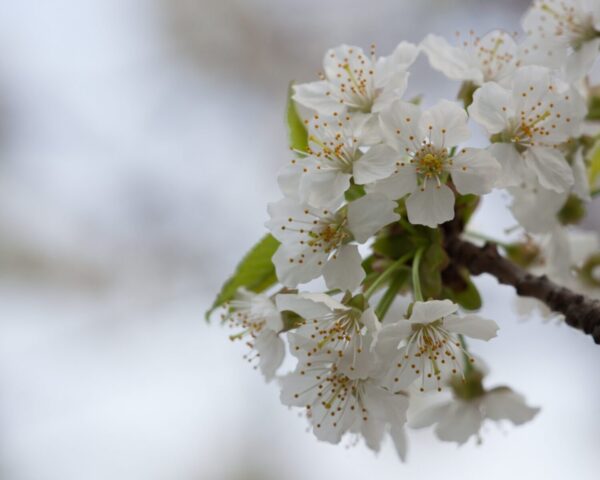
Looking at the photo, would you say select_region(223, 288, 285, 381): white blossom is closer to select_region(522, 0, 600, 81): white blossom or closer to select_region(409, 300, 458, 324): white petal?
select_region(409, 300, 458, 324): white petal

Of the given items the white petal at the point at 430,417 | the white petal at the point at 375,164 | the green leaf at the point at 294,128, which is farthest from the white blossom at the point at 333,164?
the white petal at the point at 430,417

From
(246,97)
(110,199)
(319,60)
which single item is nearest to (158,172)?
(110,199)

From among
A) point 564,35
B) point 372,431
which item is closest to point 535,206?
point 564,35

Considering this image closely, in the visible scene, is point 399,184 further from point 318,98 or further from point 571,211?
point 571,211

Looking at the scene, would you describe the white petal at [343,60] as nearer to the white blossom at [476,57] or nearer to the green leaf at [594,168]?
the white blossom at [476,57]

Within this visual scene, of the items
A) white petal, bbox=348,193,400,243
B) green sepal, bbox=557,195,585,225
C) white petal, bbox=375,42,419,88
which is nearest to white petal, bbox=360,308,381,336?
white petal, bbox=348,193,400,243

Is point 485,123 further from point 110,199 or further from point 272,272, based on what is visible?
point 110,199
